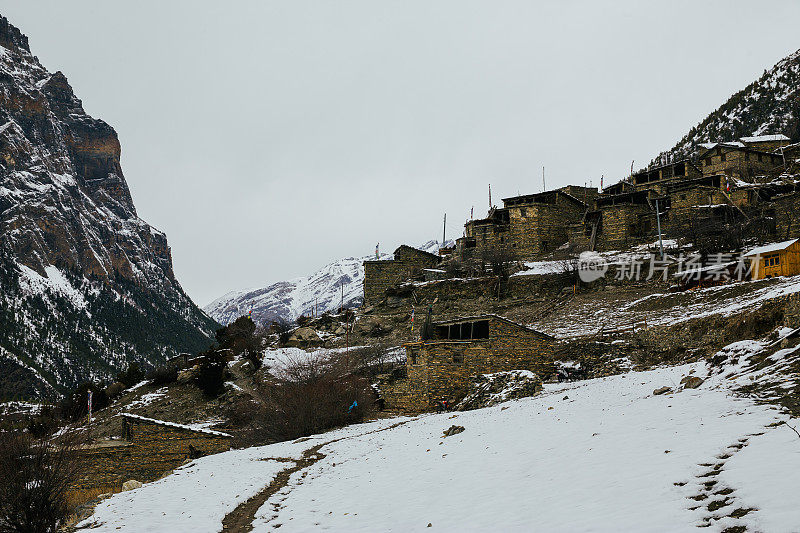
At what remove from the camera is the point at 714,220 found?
53844mm

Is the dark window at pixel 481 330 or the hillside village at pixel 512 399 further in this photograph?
the dark window at pixel 481 330

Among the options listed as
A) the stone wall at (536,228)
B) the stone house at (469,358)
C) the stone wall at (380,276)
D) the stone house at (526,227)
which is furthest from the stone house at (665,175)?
the stone house at (469,358)

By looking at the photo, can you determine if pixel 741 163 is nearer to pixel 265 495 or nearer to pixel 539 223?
pixel 539 223

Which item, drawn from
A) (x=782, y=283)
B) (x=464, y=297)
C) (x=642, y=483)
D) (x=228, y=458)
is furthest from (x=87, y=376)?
(x=642, y=483)

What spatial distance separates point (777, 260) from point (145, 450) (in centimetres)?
3950

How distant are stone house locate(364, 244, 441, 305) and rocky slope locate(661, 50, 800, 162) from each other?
65076 millimetres

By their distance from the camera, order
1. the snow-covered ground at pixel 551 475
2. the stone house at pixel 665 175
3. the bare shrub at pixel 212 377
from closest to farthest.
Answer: the snow-covered ground at pixel 551 475, the bare shrub at pixel 212 377, the stone house at pixel 665 175

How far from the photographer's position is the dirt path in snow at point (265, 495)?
47.1 ft

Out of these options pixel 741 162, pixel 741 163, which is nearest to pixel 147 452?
pixel 741 163

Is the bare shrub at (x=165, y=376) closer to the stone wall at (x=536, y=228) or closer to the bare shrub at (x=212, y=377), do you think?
the bare shrub at (x=212, y=377)

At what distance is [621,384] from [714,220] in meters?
37.8

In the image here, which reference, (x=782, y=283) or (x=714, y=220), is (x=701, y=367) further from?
(x=714, y=220)

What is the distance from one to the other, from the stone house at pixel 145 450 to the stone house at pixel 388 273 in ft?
115

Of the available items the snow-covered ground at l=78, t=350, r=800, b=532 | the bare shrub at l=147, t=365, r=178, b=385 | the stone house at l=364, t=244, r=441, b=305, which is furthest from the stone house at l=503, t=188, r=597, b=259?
the snow-covered ground at l=78, t=350, r=800, b=532
